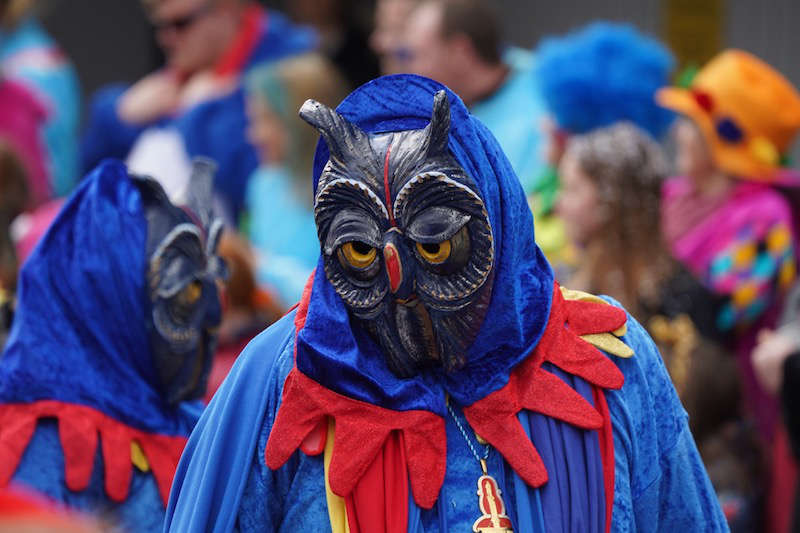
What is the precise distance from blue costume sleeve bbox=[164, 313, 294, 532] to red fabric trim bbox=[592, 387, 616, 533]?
1.69ft

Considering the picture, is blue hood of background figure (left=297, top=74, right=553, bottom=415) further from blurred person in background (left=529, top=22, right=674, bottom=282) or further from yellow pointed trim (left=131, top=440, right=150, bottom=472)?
blurred person in background (left=529, top=22, right=674, bottom=282)

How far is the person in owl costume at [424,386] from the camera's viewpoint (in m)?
2.04

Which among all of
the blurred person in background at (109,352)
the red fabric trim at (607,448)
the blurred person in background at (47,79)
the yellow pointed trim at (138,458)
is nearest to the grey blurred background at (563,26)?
the blurred person in background at (47,79)

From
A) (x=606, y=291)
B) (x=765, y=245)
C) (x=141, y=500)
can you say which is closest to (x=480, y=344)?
(x=141, y=500)

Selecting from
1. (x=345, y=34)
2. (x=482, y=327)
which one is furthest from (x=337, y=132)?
(x=345, y=34)

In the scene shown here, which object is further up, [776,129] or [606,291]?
[776,129]

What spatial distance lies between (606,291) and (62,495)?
73.1 inches

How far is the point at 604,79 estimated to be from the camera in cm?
521

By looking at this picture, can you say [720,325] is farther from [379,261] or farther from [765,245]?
[379,261]

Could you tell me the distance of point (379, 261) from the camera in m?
2.04

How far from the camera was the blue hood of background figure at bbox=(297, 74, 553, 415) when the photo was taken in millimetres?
2076

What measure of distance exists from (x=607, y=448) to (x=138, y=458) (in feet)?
3.85

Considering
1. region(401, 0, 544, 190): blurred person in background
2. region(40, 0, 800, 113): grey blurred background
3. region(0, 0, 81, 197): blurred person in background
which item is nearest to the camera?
region(401, 0, 544, 190): blurred person in background

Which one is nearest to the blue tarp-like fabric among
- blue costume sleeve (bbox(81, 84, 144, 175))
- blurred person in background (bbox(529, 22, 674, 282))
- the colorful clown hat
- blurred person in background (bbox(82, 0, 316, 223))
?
blurred person in background (bbox(529, 22, 674, 282))
